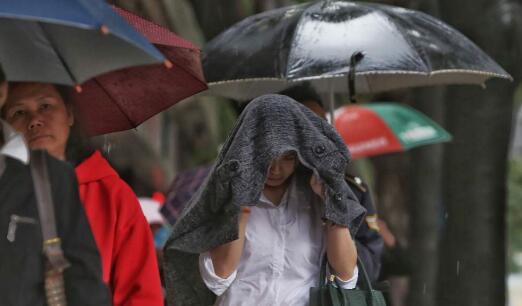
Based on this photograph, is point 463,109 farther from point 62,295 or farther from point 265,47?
point 62,295

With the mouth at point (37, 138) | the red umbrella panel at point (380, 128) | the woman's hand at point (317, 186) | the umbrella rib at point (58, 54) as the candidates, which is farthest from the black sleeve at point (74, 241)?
the red umbrella panel at point (380, 128)

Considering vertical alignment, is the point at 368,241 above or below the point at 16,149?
below

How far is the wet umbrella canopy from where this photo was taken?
5449mm

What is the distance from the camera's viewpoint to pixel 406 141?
10.0 m

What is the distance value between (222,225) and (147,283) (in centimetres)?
52

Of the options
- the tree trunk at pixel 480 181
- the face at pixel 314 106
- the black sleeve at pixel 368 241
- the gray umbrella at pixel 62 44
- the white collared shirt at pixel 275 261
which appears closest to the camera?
the gray umbrella at pixel 62 44

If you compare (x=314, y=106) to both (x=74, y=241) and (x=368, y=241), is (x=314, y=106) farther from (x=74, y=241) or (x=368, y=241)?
(x=74, y=241)

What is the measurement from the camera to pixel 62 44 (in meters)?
4.12

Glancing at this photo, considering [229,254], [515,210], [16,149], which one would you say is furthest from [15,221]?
[515,210]

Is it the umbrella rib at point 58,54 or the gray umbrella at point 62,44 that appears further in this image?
the umbrella rib at point 58,54

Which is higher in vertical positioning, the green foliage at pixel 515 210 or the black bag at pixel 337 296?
the black bag at pixel 337 296

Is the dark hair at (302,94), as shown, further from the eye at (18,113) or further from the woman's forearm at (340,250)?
the eye at (18,113)

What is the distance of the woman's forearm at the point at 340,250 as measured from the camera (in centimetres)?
434

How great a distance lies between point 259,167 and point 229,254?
0.34 meters
